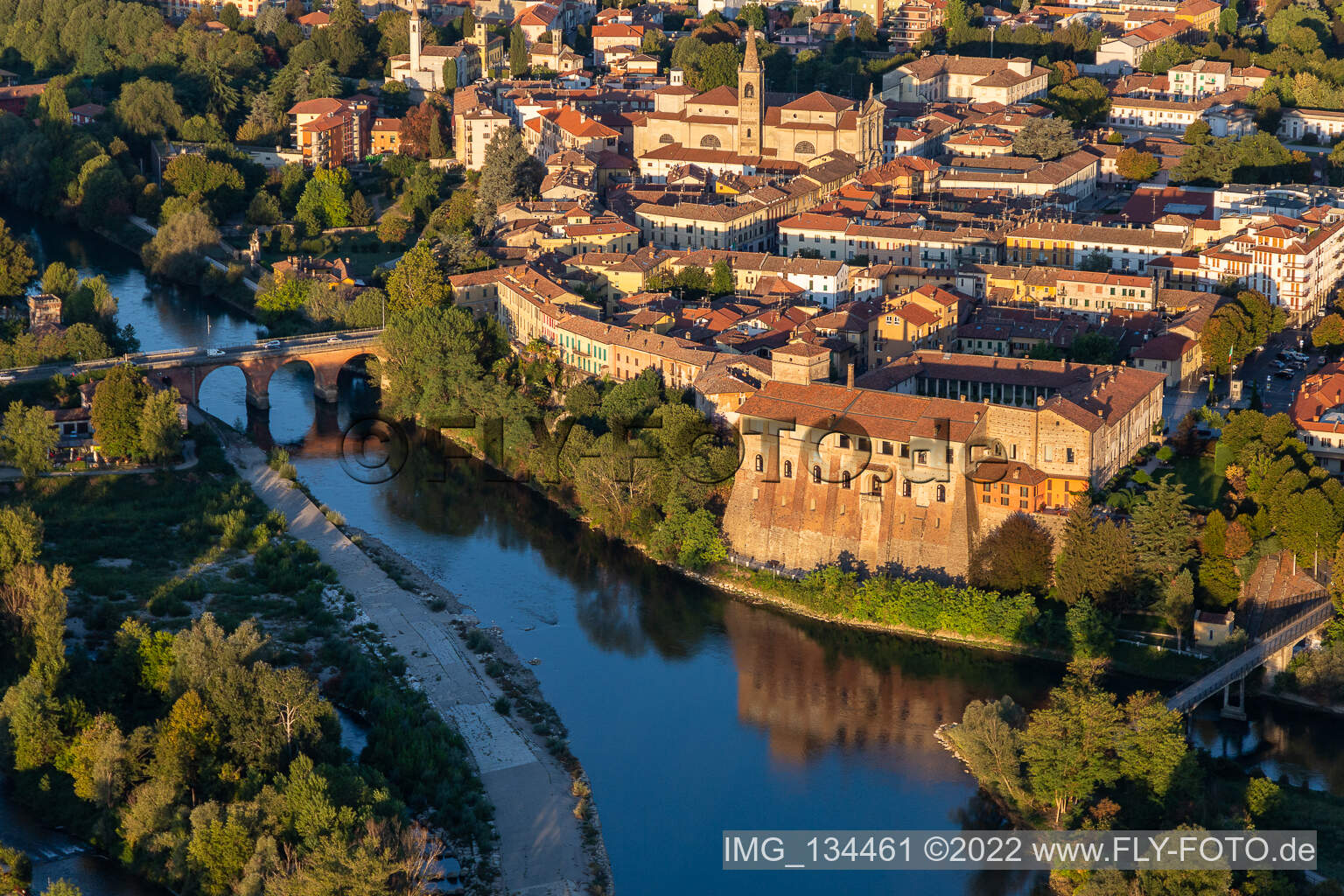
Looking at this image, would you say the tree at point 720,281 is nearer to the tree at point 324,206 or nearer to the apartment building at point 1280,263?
the apartment building at point 1280,263

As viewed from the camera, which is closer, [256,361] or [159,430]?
[159,430]

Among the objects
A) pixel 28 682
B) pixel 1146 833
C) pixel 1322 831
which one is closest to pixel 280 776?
pixel 28 682

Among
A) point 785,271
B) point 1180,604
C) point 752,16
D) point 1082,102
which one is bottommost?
point 1180,604

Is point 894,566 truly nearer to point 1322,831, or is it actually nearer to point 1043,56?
point 1322,831

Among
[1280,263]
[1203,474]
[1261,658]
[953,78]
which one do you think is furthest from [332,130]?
[1261,658]

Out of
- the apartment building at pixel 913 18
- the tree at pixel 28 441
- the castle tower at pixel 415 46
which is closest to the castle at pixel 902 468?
the tree at pixel 28 441

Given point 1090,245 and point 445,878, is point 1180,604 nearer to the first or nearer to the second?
point 445,878
